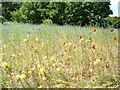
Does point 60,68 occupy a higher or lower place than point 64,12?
higher

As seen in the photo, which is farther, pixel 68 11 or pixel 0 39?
pixel 68 11

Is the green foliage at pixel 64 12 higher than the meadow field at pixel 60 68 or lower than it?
lower

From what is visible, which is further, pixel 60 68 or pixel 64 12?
pixel 64 12

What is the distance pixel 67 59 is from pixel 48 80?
866 mm

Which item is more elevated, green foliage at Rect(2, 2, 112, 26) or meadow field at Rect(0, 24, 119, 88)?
meadow field at Rect(0, 24, 119, 88)

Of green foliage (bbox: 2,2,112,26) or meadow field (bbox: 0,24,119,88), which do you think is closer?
meadow field (bbox: 0,24,119,88)

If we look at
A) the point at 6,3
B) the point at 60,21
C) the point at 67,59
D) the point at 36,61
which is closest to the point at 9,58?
the point at 36,61

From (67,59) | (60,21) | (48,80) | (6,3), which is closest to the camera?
(48,80)

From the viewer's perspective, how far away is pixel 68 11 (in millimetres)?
9750

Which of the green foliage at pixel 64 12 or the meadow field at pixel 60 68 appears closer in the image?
the meadow field at pixel 60 68

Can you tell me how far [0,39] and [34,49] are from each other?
150cm

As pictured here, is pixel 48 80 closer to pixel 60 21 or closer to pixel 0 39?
pixel 0 39

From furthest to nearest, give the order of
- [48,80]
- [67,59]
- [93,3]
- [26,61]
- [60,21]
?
[93,3] < [60,21] < [67,59] < [26,61] < [48,80]

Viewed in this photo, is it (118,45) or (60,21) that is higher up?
(118,45)
